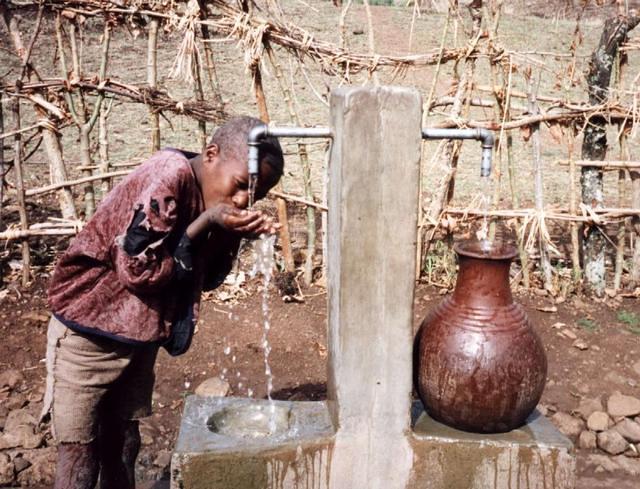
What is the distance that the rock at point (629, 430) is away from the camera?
4.24 meters

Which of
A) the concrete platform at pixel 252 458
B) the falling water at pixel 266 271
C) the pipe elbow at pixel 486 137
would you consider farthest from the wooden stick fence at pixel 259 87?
the concrete platform at pixel 252 458

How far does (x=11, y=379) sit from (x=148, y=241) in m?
2.70

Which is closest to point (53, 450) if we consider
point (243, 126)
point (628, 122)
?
point (243, 126)

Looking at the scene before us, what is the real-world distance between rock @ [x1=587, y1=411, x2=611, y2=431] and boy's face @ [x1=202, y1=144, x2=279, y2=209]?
2849 millimetres

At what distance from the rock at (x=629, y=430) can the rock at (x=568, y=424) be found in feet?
0.71

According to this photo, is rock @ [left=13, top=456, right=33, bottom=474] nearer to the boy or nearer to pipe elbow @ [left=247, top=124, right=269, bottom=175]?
the boy

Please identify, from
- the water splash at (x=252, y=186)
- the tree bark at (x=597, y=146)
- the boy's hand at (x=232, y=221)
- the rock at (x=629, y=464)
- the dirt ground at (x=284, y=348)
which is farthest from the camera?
the tree bark at (x=597, y=146)

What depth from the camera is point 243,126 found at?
2.61m

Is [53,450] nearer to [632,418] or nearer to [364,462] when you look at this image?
[364,462]

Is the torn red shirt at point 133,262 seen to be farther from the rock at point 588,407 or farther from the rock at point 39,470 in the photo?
the rock at point 588,407

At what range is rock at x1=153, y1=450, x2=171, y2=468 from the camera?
3.90 meters

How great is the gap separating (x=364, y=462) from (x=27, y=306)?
11.3 feet

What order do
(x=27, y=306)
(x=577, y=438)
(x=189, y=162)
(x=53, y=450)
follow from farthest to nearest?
(x=27, y=306)
(x=577, y=438)
(x=53, y=450)
(x=189, y=162)

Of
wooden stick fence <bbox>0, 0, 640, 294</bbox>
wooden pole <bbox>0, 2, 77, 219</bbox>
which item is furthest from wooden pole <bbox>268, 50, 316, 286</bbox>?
wooden pole <bbox>0, 2, 77, 219</bbox>
